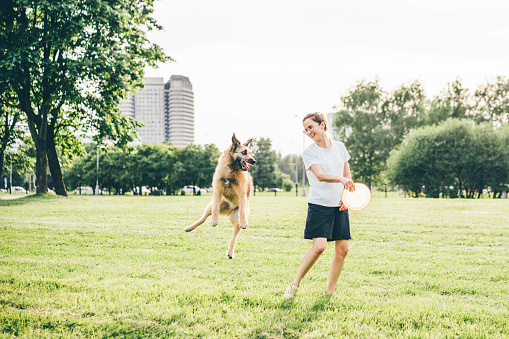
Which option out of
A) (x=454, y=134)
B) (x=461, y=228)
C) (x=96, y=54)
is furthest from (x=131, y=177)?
(x=461, y=228)

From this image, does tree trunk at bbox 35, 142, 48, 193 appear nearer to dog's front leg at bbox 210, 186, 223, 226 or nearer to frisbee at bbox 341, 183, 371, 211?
dog's front leg at bbox 210, 186, 223, 226

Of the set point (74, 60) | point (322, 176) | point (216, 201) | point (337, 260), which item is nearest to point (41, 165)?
point (74, 60)

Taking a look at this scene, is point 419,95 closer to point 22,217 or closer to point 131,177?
point 131,177

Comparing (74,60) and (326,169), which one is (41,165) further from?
(326,169)

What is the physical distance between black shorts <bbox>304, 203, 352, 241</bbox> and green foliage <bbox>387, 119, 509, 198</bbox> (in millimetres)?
54145

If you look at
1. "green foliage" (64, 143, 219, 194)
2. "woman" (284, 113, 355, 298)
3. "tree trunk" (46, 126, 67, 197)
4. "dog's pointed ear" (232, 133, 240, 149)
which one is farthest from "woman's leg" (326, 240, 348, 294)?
"green foliage" (64, 143, 219, 194)

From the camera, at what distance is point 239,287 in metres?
6.34

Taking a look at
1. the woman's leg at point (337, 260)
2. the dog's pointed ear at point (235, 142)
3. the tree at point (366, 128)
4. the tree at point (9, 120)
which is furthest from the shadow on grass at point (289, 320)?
the tree at point (366, 128)

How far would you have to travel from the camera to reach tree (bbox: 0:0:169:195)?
22.8m

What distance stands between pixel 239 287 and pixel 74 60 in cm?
2180

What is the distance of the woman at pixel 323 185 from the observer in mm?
4754

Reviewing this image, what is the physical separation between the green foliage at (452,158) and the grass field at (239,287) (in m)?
46.2

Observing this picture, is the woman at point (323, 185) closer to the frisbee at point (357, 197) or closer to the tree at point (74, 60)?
the frisbee at point (357, 197)

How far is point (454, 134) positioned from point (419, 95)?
46.8 feet
